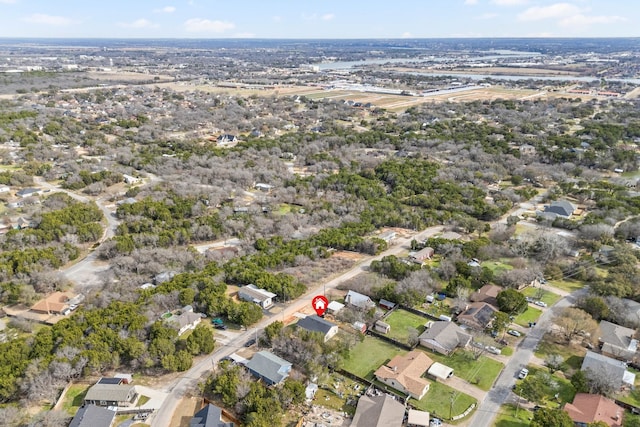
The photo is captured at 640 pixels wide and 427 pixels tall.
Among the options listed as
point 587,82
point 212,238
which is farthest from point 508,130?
point 587,82

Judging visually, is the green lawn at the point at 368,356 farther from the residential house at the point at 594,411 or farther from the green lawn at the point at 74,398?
the green lawn at the point at 74,398

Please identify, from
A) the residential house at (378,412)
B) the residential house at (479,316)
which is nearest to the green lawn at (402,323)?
the residential house at (479,316)

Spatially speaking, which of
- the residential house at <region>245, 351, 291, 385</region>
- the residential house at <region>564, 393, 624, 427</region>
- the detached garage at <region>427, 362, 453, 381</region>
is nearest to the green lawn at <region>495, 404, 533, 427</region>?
the residential house at <region>564, 393, 624, 427</region>

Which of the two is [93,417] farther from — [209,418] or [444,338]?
[444,338]

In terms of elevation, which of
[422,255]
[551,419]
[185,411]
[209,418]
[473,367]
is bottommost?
[185,411]

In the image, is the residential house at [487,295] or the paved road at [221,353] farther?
the residential house at [487,295]

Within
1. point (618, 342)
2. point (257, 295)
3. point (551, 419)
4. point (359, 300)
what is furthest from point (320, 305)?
point (618, 342)
